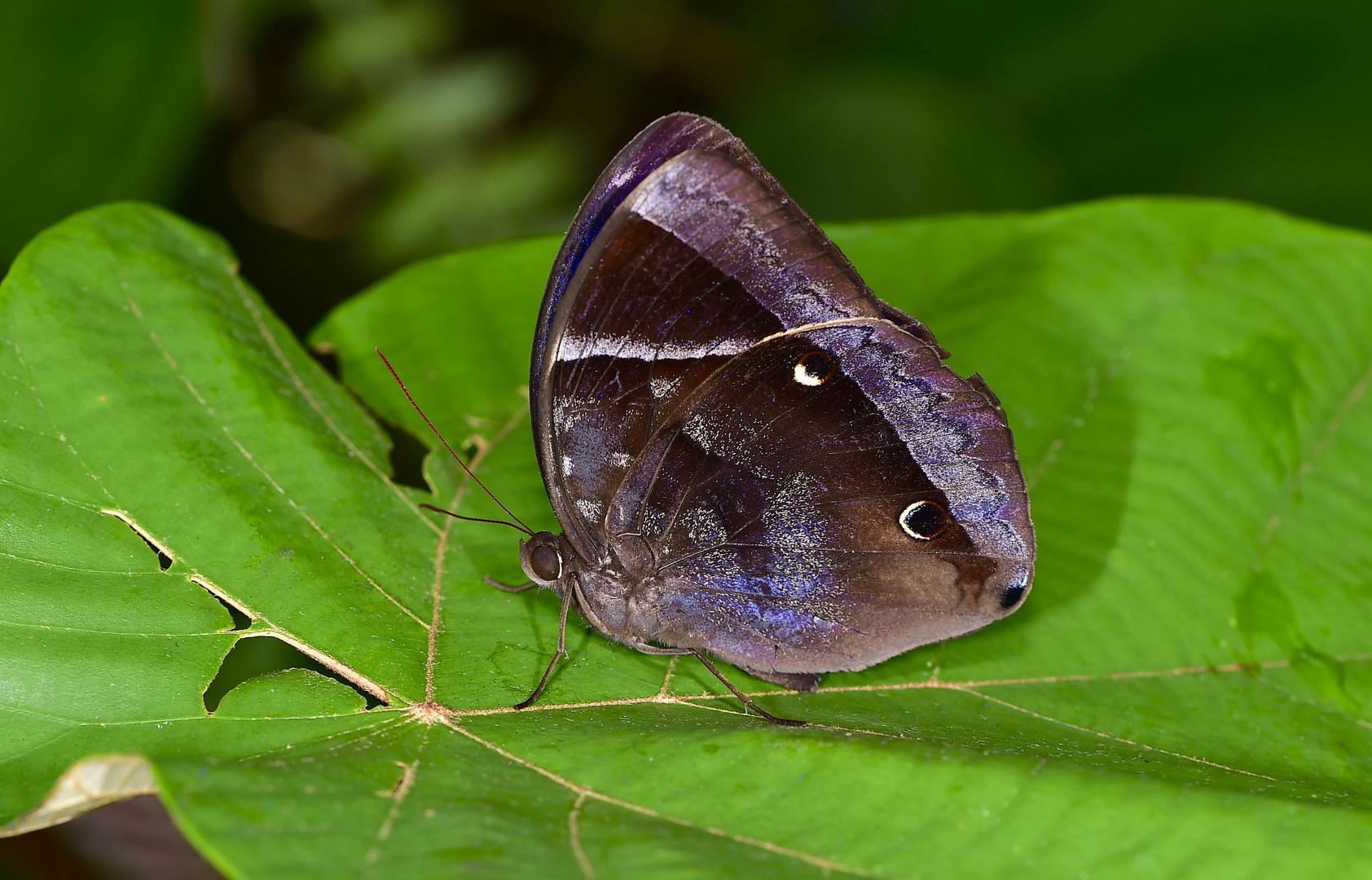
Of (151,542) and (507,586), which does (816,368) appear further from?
(151,542)

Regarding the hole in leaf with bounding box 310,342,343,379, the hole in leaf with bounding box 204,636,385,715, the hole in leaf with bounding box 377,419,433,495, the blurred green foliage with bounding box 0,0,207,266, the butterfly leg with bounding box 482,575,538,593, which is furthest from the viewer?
the blurred green foliage with bounding box 0,0,207,266

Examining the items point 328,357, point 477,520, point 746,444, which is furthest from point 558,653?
point 328,357

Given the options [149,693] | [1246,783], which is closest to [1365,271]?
[1246,783]

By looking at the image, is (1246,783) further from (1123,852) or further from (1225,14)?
(1225,14)

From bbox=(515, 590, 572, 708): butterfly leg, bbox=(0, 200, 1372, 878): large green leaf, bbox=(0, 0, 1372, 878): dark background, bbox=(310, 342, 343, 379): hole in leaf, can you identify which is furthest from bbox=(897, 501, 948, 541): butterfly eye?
bbox=(0, 0, 1372, 878): dark background

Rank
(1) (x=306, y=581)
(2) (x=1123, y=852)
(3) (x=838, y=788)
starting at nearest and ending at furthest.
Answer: (2) (x=1123, y=852) < (3) (x=838, y=788) < (1) (x=306, y=581)

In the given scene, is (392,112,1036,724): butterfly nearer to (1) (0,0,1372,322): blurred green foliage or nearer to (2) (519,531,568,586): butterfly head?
(2) (519,531,568,586): butterfly head
